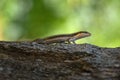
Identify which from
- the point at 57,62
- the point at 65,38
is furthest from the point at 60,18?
the point at 57,62

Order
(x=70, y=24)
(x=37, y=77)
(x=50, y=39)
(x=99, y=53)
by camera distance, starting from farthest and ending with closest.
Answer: (x=70, y=24) < (x=50, y=39) < (x=99, y=53) < (x=37, y=77)

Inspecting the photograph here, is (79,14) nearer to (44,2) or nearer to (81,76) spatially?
(44,2)

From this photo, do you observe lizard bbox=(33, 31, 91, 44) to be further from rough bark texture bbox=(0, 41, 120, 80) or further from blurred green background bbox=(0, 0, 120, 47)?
rough bark texture bbox=(0, 41, 120, 80)

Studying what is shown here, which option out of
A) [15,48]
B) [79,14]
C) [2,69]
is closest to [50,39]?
[15,48]

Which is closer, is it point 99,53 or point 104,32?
point 99,53

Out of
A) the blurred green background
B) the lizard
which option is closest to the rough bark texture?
the lizard

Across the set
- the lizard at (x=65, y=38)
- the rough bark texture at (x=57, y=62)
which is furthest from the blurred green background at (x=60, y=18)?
the rough bark texture at (x=57, y=62)

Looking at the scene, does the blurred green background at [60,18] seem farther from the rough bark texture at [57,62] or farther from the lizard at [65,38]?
the rough bark texture at [57,62]
